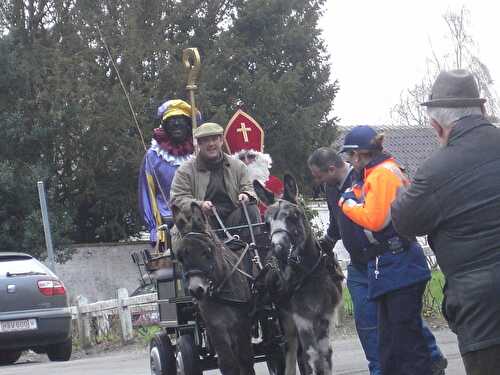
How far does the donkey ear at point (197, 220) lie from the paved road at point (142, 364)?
308 centimetres

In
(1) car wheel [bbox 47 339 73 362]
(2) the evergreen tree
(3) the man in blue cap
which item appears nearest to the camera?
(3) the man in blue cap

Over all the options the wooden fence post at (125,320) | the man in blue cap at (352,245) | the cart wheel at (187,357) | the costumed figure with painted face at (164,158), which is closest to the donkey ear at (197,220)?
the man in blue cap at (352,245)

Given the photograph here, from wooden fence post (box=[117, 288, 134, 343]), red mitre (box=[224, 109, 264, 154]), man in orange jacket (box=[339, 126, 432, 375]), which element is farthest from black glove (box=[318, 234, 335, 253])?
wooden fence post (box=[117, 288, 134, 343])

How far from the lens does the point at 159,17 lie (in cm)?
3488

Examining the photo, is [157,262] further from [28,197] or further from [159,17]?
[159,17]

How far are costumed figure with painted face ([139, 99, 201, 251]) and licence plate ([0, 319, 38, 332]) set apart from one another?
20.2 ft

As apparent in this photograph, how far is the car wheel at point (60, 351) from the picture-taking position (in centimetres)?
1739

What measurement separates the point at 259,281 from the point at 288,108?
91.9 feet

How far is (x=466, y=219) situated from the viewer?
15.7ft

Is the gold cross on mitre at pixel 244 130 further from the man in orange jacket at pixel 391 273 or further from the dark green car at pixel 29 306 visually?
the dark green car at pixel 29 306

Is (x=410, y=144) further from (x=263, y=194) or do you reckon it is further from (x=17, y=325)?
(x=263, y=194)

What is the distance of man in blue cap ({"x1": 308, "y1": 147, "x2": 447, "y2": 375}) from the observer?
308 inches

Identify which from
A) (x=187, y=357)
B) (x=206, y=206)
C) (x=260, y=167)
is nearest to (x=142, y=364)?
(x=260, y=167)

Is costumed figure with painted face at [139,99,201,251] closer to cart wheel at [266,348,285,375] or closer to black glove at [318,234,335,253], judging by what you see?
cart wheel at [266,348,285,375]
